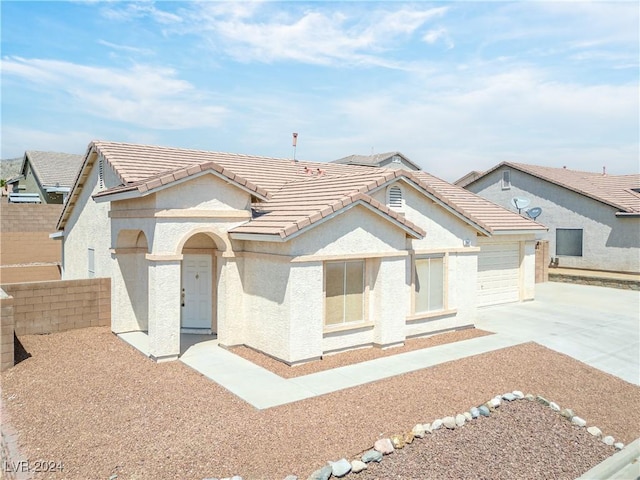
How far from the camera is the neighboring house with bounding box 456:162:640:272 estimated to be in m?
24.7

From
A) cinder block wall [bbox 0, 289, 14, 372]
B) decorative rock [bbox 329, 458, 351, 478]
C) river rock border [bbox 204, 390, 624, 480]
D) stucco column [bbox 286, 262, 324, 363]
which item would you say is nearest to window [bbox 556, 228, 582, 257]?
river rock border [bbox 204, 390, 624, 480]

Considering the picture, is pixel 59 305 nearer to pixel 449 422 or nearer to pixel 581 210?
pixel 449 422

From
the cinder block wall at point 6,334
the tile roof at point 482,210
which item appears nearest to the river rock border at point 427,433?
the cinder block wall at point 6,334

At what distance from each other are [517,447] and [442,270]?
23.1ft

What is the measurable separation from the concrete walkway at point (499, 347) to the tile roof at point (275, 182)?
2.98 meters

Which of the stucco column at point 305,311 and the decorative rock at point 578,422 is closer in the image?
the decorative rock at point 578,422

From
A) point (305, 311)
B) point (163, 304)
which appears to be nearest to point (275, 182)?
point (305, 311)

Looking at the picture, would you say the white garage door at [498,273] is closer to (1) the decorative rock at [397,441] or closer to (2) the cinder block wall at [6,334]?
(1) the decorative rock at [397,441]

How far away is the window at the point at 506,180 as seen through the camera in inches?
1192

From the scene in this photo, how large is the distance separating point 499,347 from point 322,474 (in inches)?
306

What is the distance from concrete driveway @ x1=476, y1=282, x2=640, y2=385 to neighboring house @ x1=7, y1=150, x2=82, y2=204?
2455cm

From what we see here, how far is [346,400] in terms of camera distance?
867 cm

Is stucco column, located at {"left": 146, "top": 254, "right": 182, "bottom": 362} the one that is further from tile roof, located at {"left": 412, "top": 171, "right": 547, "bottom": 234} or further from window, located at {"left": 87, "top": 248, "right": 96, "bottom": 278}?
tile roof, located at {"left": 412, "top": 171, "right": 547, "bottom": 234}

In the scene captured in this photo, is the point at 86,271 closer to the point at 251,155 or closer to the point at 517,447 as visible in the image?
the point at 251,155
